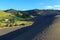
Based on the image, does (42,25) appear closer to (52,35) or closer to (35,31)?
(35,31)

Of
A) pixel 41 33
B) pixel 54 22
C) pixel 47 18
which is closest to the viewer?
pixel 41 33

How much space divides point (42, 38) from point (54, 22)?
8.93ft

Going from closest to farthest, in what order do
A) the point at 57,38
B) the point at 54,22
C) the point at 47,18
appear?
the point at 57,38, the point at 54,22, the point at 47,18

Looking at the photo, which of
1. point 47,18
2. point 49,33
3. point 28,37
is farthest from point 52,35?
point 47,18

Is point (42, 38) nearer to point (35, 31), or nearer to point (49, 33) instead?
point (49, 33)

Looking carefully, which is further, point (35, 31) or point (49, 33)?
point (35, 31)

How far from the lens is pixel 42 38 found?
14898 millimetres

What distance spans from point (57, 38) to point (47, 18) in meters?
4.17

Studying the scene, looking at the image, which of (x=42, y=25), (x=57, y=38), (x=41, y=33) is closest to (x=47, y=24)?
(x=42, y=25)

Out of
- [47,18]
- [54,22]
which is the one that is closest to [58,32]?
[54,22]

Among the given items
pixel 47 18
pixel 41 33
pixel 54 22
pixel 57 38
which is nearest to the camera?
pixel 57 38

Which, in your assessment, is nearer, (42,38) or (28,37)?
(42,38)

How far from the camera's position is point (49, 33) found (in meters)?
15.5

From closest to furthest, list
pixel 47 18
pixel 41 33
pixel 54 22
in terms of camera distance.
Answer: pixel 41 33
pixel 54 22
pixel 47 18
